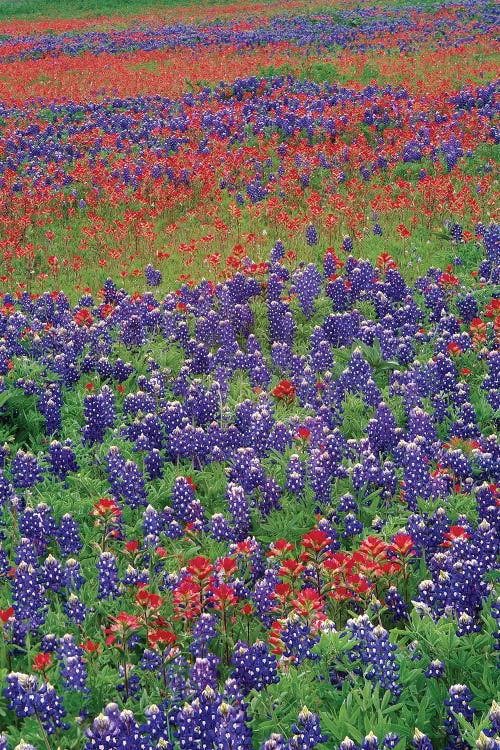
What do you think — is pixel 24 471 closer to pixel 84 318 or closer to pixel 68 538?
pixel 68 538

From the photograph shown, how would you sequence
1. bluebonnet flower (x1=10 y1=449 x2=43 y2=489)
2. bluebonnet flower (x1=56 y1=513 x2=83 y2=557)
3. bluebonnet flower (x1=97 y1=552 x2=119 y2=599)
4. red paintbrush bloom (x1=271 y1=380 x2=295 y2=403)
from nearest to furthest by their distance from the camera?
bluebonnet flower (x1=97 y1=552 x2=119 y2=599) < bluebonnet flower (x1=56 y1=513 x2=83 y2=557) < bluebonnet flower (x1=10 y1=449 x2=43 y2=489) < red paintbrush bloom (x1=271 y1=380 x2=295 y2=403)

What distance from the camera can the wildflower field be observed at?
13.1ft

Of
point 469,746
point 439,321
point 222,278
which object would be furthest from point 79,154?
point 469,746

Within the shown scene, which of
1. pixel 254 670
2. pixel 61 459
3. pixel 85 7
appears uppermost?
pixel 85 7

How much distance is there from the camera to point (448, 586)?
14.4 feet

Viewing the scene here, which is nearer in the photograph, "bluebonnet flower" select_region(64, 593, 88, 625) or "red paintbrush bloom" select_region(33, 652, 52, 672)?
"red paintbrush bloom" select_region(33, 652, 52, 672)

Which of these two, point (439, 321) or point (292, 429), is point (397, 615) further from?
point (439, 321)

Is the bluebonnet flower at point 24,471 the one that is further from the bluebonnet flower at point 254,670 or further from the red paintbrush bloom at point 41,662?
the bluebonnet flower at point 254,670

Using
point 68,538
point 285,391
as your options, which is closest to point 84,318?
point 285,391

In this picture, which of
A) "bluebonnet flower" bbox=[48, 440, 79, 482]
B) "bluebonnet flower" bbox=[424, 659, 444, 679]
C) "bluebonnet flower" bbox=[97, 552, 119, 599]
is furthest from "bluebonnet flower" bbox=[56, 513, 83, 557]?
"bluebonnet flower" bbox=[424, 659, 444, 679]

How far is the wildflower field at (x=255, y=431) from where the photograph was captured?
3.99m

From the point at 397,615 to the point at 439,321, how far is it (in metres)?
4.85

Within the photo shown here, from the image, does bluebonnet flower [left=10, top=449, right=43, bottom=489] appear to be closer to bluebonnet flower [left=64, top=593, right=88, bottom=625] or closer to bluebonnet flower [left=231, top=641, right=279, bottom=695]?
bluebonnet flower [left=64, top=593, right=88, bottom=625]

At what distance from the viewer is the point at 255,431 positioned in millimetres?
6508
